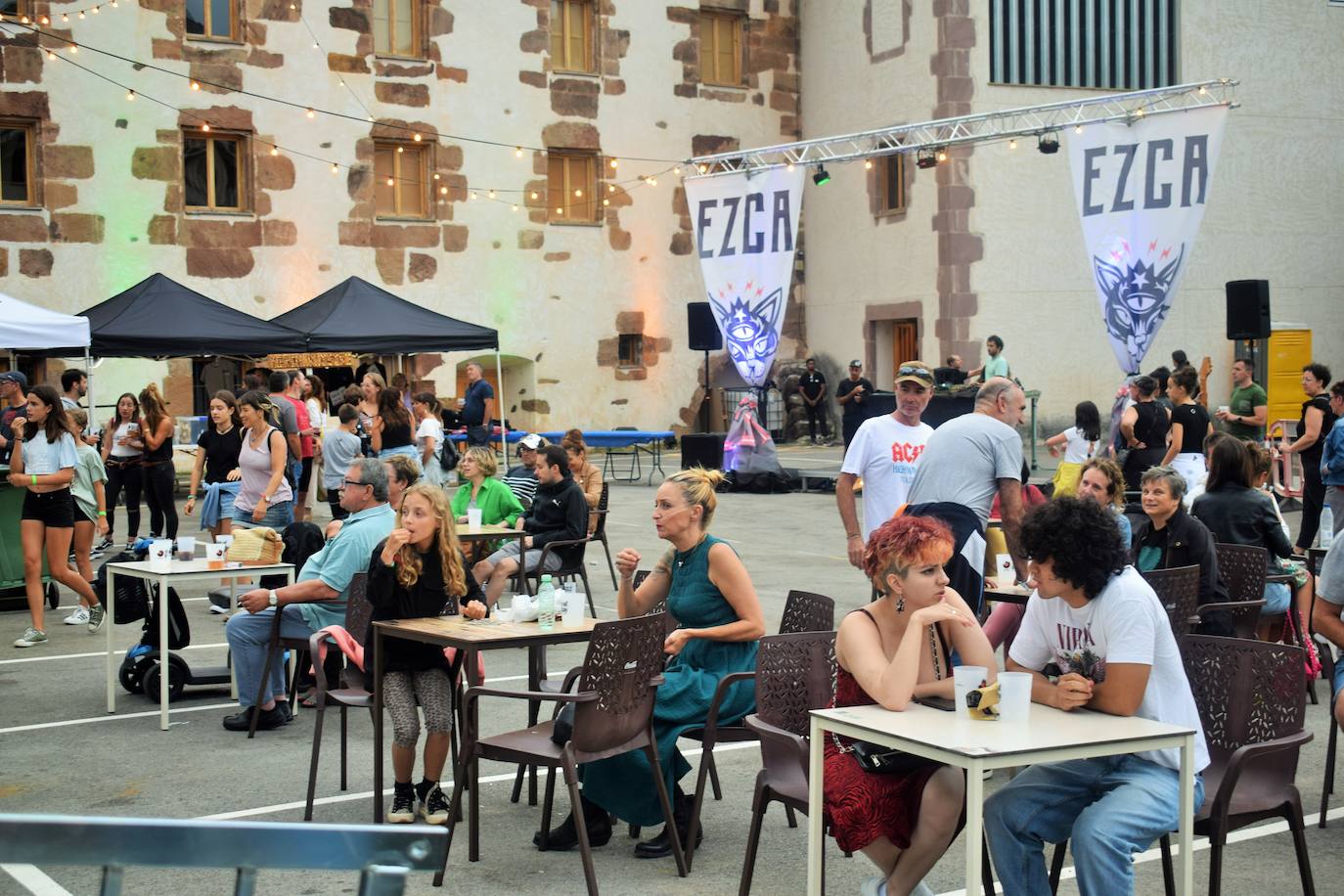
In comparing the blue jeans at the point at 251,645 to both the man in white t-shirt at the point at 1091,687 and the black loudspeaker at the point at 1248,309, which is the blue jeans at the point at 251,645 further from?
the black loudspeaker at the point at 1248,309

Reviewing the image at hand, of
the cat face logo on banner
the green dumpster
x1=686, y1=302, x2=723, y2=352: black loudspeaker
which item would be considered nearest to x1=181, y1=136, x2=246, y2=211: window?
x1=686, y1=302, x2=723, y2=352: black loudspeaker

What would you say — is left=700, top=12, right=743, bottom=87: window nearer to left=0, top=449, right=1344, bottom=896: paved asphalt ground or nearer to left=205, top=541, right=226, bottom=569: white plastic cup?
left=0, top=449, right=1344, bottom=896: paved asphalt ground

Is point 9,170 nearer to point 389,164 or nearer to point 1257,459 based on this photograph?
point 389,164

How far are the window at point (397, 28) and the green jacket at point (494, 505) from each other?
15.4 metres

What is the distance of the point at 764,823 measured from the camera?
5711 mm

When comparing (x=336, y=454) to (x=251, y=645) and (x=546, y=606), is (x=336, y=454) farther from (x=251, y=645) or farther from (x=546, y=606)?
(x=546, y=606)

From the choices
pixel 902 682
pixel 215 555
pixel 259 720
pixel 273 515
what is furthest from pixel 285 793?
pixel 273 515

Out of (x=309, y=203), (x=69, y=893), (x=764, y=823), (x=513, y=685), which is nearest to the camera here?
(x=69, y=893)

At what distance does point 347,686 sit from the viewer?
621cm

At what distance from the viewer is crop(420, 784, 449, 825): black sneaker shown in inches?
221

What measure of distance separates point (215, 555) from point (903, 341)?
19.0 meters

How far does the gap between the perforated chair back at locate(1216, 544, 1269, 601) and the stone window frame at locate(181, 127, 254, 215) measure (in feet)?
60.8

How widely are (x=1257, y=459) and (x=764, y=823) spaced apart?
4.03m

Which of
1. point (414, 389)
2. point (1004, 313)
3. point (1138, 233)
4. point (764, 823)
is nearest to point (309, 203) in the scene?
point (414, 389)
